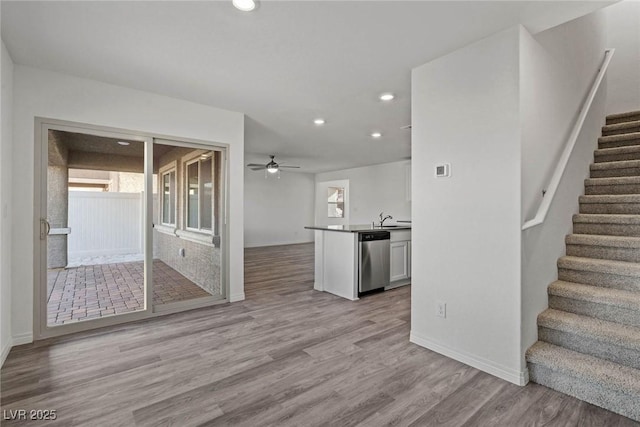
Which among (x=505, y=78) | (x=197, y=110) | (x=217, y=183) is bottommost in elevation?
(x=217, y=183)

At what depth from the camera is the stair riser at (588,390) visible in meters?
1.75

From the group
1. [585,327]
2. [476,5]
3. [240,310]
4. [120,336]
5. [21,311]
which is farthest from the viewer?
[240,310]

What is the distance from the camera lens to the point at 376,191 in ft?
28.3

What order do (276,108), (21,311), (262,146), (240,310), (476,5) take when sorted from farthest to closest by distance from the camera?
(262,146) < (276,108) < (240,310) < (21,311) < (476,5)

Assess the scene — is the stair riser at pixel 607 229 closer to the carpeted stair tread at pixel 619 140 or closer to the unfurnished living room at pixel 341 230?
the unfurnished living room at pixel 341 230

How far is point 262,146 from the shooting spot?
6.22 meters

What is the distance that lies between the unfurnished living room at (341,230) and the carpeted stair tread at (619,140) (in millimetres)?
23

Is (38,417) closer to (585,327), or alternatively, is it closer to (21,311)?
(21,311)

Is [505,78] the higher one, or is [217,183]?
[505,78]

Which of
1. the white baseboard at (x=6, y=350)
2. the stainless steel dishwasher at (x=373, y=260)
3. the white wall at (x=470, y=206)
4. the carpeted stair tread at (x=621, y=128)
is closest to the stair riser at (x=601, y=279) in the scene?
the white wall at (x=470, y=206)

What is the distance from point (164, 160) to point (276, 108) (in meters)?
1.68

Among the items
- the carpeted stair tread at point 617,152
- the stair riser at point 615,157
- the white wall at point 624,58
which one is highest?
the white wall at point 624,58

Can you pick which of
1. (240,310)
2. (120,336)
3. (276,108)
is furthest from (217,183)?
(120,336)

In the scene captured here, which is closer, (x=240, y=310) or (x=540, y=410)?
(x=540, y=410)
